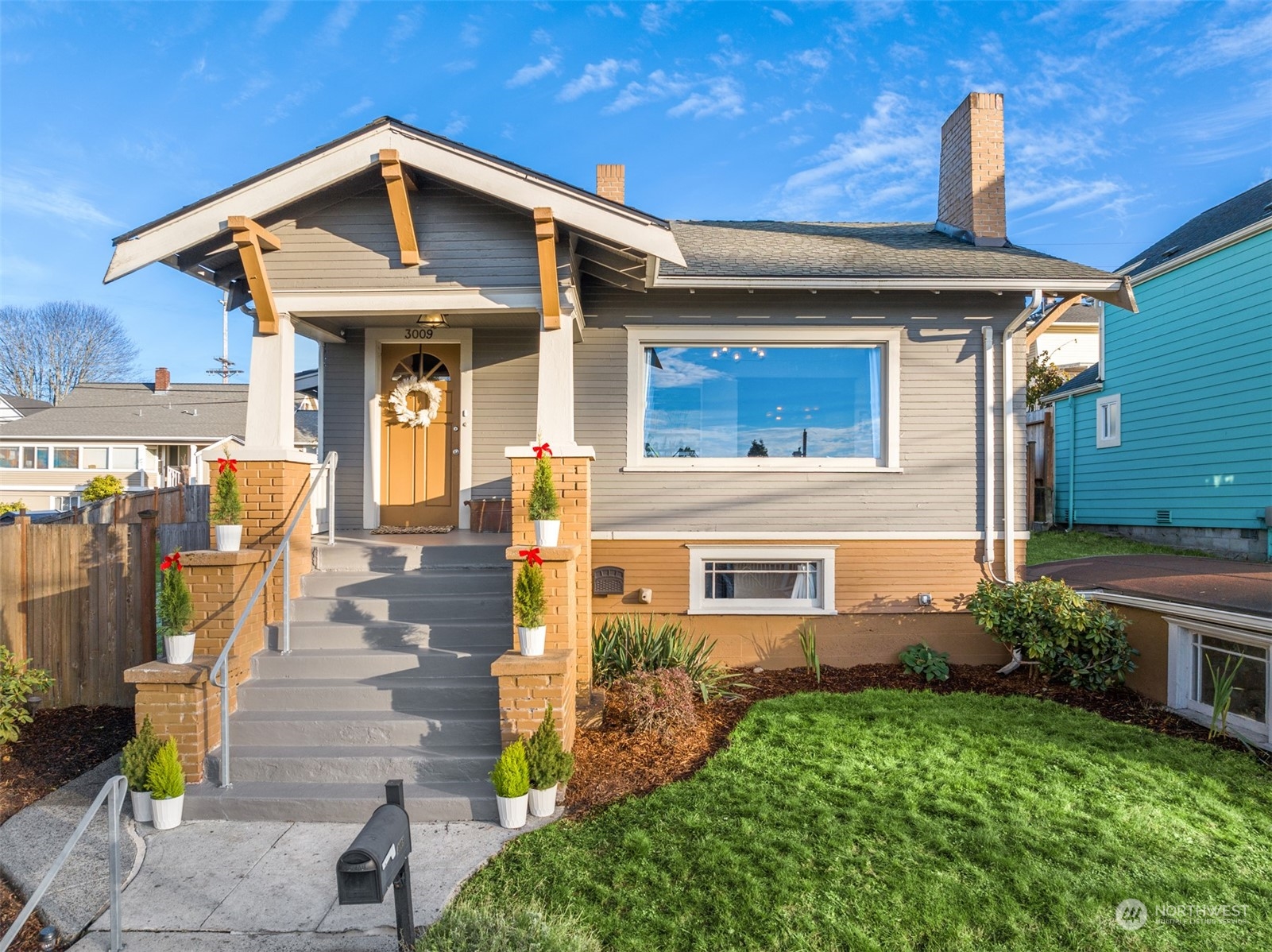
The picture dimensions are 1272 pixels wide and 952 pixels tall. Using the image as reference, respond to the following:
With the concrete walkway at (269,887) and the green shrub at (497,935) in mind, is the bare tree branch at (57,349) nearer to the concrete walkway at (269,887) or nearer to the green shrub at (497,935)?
the concrete walkway at (269,887)

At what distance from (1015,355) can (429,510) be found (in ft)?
22.0

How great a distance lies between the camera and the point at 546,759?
13.6ft

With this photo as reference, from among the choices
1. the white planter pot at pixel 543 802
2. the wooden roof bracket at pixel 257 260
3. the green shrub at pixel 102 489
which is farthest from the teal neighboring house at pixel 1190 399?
the green shrub at pixel 102 489

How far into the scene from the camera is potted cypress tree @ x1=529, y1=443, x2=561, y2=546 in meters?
4.98

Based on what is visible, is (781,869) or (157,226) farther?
(157,226)

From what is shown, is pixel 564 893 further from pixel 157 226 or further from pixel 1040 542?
pixel 1040 542

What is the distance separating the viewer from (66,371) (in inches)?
1475

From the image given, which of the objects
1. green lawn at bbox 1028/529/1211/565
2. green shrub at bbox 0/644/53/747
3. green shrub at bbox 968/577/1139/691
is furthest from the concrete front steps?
green lawn at bbox 1028/529/1211/565

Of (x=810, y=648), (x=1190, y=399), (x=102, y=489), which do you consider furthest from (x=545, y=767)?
(x=102, y=489)

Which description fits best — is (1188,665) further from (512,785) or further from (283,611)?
(283,611)

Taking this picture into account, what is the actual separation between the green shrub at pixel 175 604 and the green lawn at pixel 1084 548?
35.0 feet

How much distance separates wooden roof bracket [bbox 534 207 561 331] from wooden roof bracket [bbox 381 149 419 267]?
103cm

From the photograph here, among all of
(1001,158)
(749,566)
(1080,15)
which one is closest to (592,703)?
(749,566)

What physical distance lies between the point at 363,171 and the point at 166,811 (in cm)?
476
